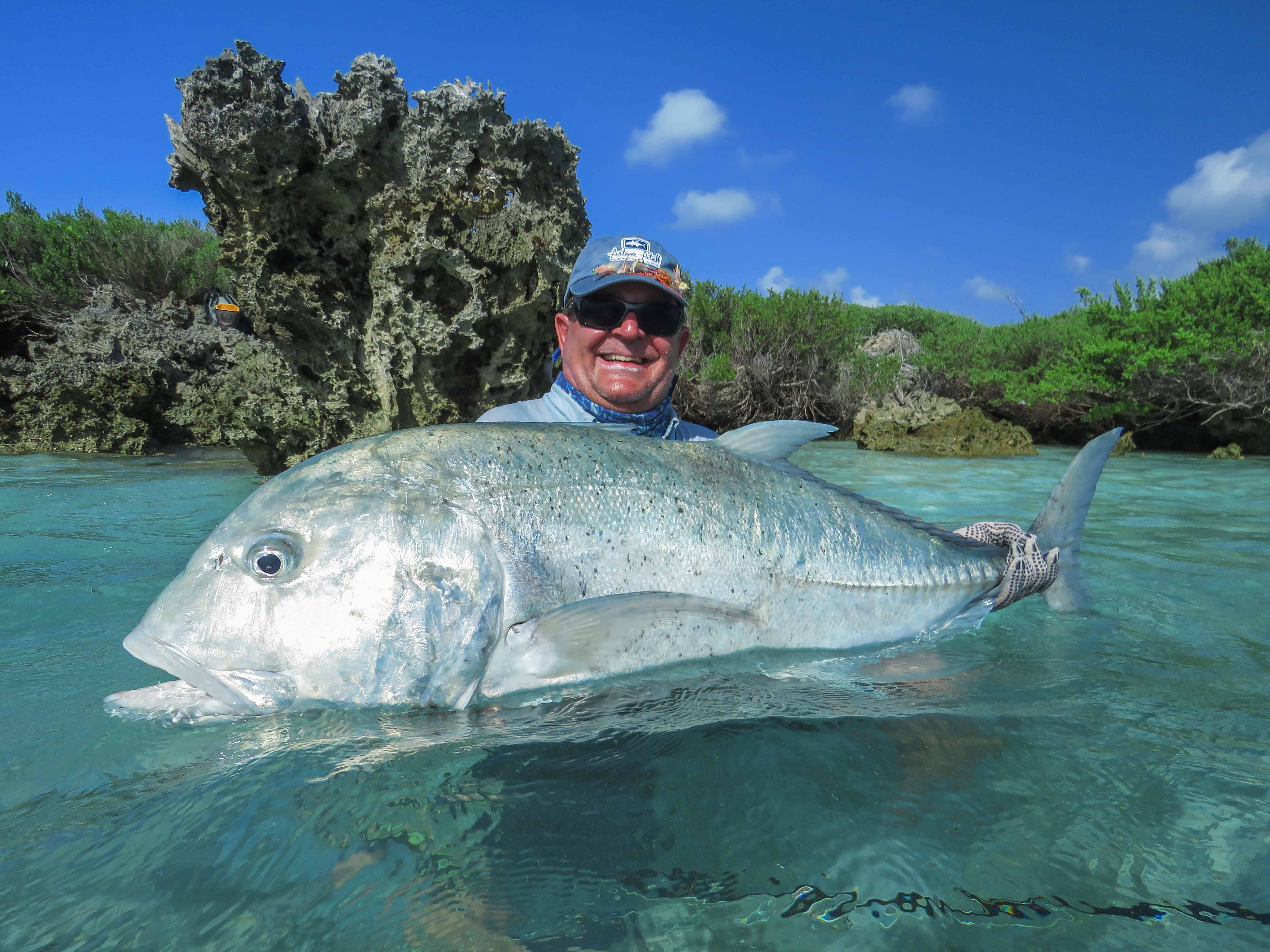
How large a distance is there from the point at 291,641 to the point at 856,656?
1827mm

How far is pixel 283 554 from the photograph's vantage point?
1796 millimetres

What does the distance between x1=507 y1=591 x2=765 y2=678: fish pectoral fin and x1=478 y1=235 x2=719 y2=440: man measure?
53.1 inches

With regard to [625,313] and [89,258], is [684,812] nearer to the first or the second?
[625,313]

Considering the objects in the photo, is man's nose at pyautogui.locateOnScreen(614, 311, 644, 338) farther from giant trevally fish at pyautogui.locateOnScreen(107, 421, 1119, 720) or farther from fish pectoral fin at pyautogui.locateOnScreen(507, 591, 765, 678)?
fish pectoral fin at pyautogui.locateOnScreen(507, 591, 765, 678)

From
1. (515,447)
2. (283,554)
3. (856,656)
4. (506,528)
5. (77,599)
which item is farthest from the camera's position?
(77,599)

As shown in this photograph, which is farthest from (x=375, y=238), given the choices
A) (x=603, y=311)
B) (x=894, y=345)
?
(x=894, y=345)

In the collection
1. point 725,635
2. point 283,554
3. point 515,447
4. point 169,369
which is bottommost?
point 725,635

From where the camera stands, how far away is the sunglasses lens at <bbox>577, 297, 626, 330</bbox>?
11.1 feet

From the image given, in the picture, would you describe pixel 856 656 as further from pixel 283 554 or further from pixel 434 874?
pixel 283 554

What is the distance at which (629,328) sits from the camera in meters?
3.42

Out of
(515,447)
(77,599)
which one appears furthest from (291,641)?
(77,599)

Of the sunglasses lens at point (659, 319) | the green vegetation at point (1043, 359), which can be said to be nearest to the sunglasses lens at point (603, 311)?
the sunglasses lens at point (659, 319)

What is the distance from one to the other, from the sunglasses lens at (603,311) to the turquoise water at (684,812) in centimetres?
192

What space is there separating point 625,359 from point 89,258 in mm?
22800
